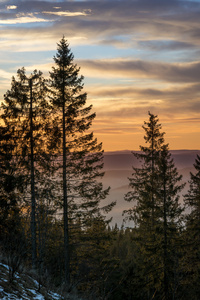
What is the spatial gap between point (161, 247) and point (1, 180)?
12.5 meters

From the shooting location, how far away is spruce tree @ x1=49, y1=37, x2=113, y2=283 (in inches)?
824

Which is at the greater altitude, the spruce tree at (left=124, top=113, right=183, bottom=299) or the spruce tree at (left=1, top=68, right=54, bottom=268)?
the spruce tree at (left=1, top=68, right=54, bottom=268)

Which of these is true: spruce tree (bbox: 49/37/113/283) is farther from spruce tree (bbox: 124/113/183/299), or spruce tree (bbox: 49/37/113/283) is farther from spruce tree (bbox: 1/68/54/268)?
spruce tree (bbox: 124/113/183/299)

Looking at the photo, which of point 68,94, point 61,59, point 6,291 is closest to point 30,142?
point 68,94

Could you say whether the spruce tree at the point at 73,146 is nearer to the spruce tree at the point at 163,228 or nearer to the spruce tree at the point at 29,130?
the spruce tree at the point at 29,130

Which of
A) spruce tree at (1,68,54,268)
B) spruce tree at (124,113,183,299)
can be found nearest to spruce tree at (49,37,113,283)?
spruce tree at (1,68,54,268)

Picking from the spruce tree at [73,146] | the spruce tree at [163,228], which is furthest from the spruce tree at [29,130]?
the spruce tree at [163,228]

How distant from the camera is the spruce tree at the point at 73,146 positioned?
20938 mm

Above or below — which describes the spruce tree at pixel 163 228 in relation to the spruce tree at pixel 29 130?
below

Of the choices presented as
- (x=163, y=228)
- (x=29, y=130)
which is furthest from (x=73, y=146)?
(x=163, y=228)

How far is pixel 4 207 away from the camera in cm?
2375

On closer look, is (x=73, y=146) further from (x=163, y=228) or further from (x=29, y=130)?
(x=163, y=228)

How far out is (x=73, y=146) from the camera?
2109 centimetres

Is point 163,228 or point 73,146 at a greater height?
point 73,146
